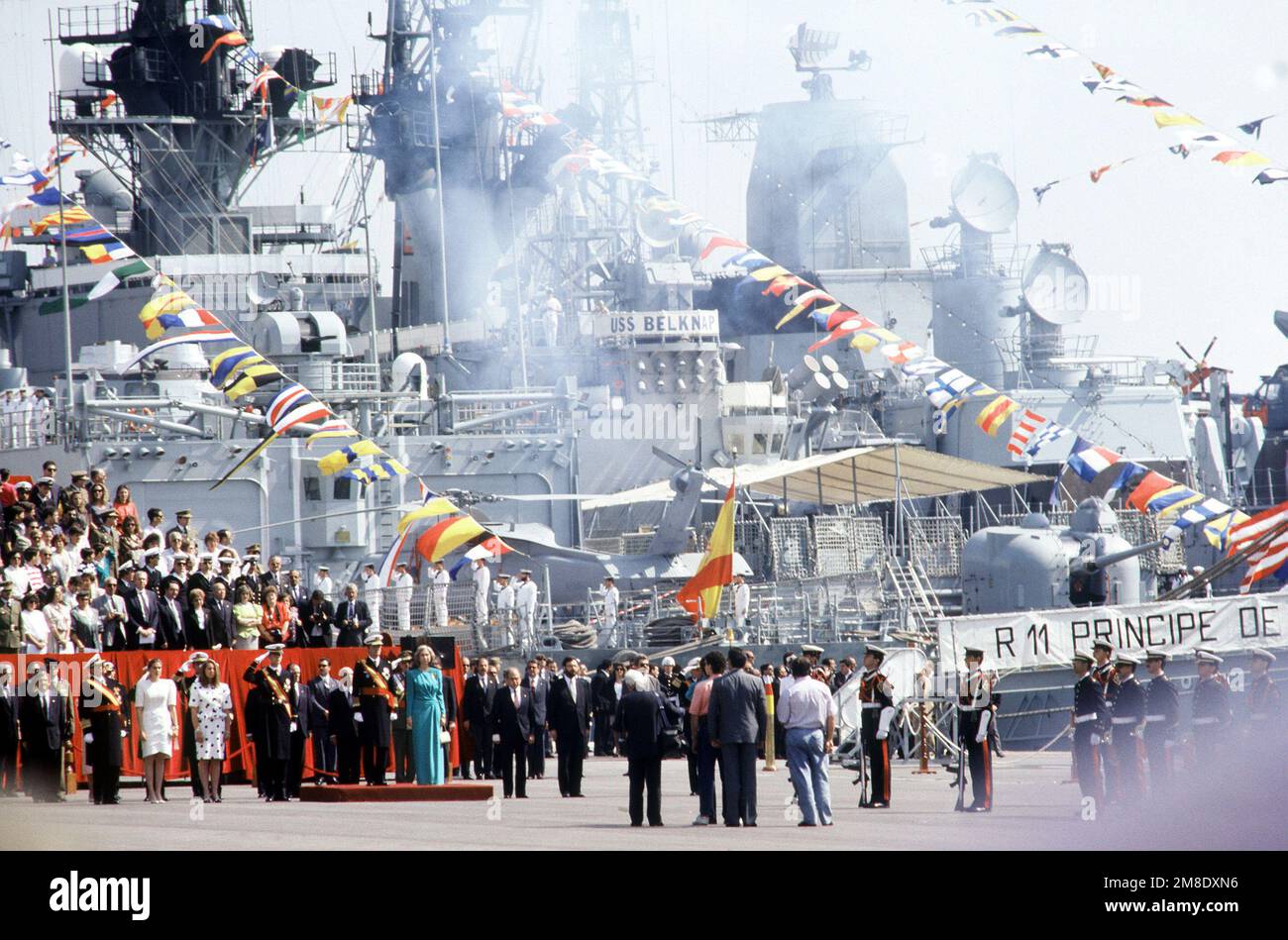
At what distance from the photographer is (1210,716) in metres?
12.4

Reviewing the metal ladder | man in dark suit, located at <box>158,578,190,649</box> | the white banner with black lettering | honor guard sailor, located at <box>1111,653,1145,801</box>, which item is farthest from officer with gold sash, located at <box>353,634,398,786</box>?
the metal ladder

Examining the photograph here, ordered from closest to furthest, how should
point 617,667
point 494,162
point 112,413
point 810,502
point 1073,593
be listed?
point 617,667 → point 1073,593 → point 112,413 → point 810,502 → point 494,162

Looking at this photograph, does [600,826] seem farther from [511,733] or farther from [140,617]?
[140,617]

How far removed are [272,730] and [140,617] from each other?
183cm

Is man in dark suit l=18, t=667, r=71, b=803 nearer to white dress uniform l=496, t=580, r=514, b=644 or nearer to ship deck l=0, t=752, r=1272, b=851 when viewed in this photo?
ship deck l=0, t=752, r=1272, b=851

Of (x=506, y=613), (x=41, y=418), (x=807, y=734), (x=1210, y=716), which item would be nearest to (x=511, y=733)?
(x=807, y=734)

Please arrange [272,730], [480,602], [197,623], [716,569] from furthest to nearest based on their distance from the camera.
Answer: [480,602]
[716,569]
[197,623]
[272,730]

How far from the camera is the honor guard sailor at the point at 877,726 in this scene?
42.9 ft

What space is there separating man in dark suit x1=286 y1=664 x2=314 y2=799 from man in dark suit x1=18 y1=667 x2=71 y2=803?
5.74ft

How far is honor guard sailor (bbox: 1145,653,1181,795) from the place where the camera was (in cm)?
1235
